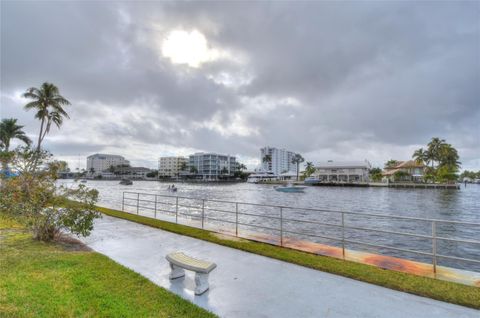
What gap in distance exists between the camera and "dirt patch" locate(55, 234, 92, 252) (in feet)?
20.8

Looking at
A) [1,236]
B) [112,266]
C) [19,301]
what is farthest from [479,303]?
[1,236]

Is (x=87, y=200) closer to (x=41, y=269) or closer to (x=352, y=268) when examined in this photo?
(x=41, y=269)

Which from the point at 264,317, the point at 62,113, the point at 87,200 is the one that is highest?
the point at 62,113

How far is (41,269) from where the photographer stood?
4668 millimetres

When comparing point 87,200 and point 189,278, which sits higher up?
point 87,200

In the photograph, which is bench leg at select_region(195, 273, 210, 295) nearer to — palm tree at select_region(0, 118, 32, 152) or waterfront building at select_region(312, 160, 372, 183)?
palm tree at select_region(0, 118, 32, 152)

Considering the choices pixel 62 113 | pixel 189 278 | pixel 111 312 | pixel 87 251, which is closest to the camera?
pixel 111 312

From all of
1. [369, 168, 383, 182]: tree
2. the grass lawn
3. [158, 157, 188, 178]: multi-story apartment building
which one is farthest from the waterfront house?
the grass lawn

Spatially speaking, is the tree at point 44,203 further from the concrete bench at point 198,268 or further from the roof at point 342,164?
the roof at point 342,164

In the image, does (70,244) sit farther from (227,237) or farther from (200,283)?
(200,283)

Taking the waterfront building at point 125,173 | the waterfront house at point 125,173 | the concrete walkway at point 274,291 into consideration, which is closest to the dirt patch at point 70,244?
the concrete walkway at point 274,291

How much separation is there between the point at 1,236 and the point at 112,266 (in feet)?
15.4

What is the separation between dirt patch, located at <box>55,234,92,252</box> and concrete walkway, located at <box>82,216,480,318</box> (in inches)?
20.4

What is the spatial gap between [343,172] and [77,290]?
99.0 metres
